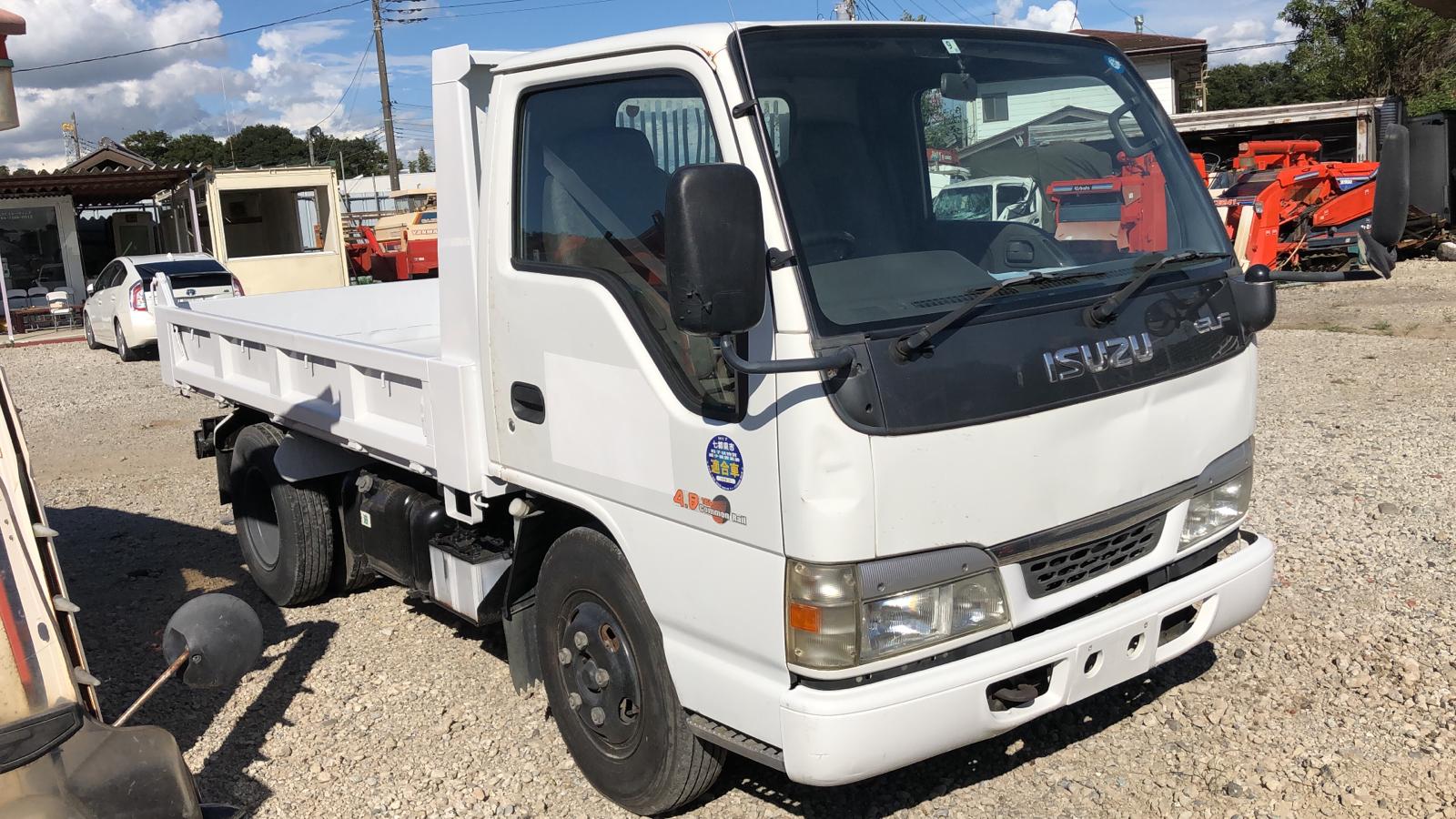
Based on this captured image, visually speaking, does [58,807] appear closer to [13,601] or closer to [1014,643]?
[13,601]

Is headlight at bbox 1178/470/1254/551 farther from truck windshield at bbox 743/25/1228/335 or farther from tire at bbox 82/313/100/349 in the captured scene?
tire at bbox 82/313/100/349

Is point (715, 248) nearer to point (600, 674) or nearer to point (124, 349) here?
point (600, 674)

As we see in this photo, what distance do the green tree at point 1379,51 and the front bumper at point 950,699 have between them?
100 ft

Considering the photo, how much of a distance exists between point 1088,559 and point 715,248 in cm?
143

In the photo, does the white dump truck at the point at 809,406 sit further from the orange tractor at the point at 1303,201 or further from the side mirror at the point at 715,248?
the orange tractor at the point at 1303,201

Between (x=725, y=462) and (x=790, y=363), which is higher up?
(x=790, y=363)

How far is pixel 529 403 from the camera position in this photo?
3.74m

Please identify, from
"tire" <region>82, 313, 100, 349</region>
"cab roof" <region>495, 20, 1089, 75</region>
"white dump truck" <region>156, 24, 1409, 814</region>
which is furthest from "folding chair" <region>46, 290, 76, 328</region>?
"cab roof" <region>495, 20, 1089, 75</region>

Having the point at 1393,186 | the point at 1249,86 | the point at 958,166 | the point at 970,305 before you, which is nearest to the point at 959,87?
the point at 958,166

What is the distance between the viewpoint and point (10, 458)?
10.8 feet

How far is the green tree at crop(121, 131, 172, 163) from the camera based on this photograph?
67.0 m

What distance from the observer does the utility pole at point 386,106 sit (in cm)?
3362

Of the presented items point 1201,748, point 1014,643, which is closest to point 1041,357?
point 1014,643

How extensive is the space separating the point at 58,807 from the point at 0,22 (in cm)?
194
